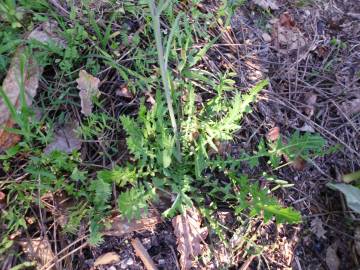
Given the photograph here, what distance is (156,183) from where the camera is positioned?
58.6 inches

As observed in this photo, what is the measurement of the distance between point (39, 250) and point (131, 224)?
34 centimetres

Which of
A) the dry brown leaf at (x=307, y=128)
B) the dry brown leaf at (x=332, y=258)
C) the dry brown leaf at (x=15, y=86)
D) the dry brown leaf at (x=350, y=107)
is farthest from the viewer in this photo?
the dry brown leaf at (x=350, y=107)

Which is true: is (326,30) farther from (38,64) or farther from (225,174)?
(38,64)

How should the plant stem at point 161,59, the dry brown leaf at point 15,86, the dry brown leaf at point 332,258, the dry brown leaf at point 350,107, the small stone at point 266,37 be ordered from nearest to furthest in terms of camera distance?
the plant stem at point 161,59
the dry brown leaf at point 15,86
the dry brown leaf at point 332,258
the dry brown leaf at point 350,107
the small stone at point 266,37

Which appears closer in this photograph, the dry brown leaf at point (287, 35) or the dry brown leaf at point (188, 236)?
the dry brown leaf at point (188, 236)

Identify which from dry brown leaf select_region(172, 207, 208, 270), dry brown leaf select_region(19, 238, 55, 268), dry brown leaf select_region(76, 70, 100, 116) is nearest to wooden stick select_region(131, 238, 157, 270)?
dry brown leaf select_region(172, 207, 208, 270)

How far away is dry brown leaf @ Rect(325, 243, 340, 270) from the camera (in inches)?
65.0

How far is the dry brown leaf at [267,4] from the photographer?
2.18 metres

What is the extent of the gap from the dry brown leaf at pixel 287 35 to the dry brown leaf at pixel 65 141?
119cm

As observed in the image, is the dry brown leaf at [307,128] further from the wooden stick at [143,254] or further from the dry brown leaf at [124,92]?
the wooden stick at [143,254]

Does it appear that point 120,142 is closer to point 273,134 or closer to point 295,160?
point 273,134

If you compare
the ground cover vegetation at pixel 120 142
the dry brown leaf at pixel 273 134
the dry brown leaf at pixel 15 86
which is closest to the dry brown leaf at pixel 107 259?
the ground cover vegetation at pixel 120 142

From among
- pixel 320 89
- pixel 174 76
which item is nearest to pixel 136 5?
pixel 174 76

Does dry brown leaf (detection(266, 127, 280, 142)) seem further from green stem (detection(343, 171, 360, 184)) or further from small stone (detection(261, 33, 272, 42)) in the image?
small stone (detection(261, 33, 272, 42))
